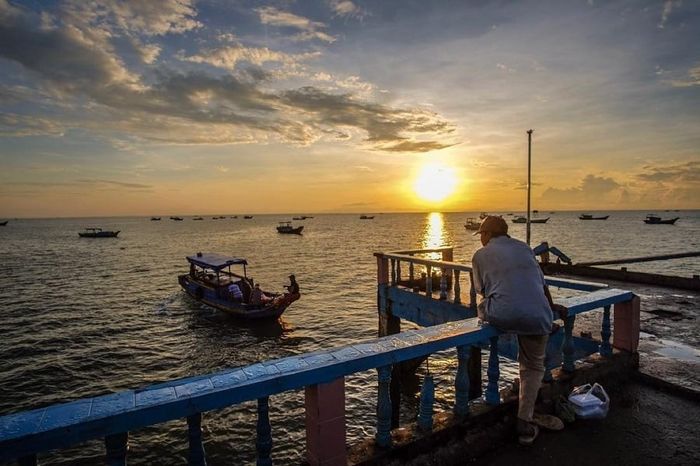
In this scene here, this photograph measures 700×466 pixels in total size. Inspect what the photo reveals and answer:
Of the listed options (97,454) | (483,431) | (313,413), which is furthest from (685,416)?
(97,454)

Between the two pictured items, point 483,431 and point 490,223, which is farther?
point 490,223

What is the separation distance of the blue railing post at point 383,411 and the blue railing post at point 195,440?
4.20 ft

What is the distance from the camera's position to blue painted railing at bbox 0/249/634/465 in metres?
1.85

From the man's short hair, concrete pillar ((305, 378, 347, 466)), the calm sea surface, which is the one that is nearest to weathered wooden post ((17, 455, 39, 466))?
concrete pillar ((305, 378, 347, 466))

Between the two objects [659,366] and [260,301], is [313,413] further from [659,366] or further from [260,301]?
[260,301]

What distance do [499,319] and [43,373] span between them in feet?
61.5

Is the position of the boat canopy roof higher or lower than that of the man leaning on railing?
lower

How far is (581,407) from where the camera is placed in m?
4.03

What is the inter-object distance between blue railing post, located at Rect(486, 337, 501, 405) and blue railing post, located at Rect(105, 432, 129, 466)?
306cm

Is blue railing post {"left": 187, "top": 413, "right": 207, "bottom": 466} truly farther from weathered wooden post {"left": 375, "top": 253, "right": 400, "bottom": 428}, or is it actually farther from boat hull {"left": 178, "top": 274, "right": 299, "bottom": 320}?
boat hull {"left": 178, "top": 274, "right": 299, "bottom": 320}

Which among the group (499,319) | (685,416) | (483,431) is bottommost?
(685,416)

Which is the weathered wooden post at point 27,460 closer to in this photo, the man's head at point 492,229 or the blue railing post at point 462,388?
the blue railing post at point 462,388

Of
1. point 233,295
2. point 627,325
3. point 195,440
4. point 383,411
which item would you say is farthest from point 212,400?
point 233,295

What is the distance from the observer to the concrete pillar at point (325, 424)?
2.59 m
